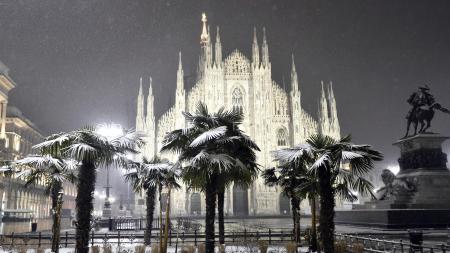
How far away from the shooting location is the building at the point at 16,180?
54.6 meters

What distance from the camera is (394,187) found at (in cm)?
2353

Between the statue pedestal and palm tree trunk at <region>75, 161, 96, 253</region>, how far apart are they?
15314 millimetres

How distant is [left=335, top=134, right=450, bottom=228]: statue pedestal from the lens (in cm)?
2098

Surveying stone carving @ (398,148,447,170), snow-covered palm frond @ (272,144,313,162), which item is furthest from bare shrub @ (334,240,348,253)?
stone carving @ (398,148,447,170)

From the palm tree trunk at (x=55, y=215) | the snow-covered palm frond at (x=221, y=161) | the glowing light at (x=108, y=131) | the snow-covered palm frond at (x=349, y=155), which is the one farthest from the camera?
the palm tree trunk at (x=55, y=215)

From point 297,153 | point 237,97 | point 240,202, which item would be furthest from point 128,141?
point 237,97

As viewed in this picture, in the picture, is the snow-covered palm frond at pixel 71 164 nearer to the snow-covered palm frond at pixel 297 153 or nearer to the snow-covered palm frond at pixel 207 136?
Answer: the snow-covered palm frond at pixel 207 136

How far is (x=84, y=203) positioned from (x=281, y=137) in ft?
180

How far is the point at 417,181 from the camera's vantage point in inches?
898

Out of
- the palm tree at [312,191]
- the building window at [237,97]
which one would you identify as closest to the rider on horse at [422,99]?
the palm tree at [312,191]

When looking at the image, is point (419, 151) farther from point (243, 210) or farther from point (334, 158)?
point (243, 210)

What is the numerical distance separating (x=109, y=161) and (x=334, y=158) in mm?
7728

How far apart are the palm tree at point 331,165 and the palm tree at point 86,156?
5788 mm

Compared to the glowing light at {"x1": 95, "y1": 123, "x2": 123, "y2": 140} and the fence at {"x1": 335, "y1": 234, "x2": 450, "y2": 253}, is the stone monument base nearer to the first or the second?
the fence at {"x1": 335, "y1": 234, "x2": 450, "y2": 253}
